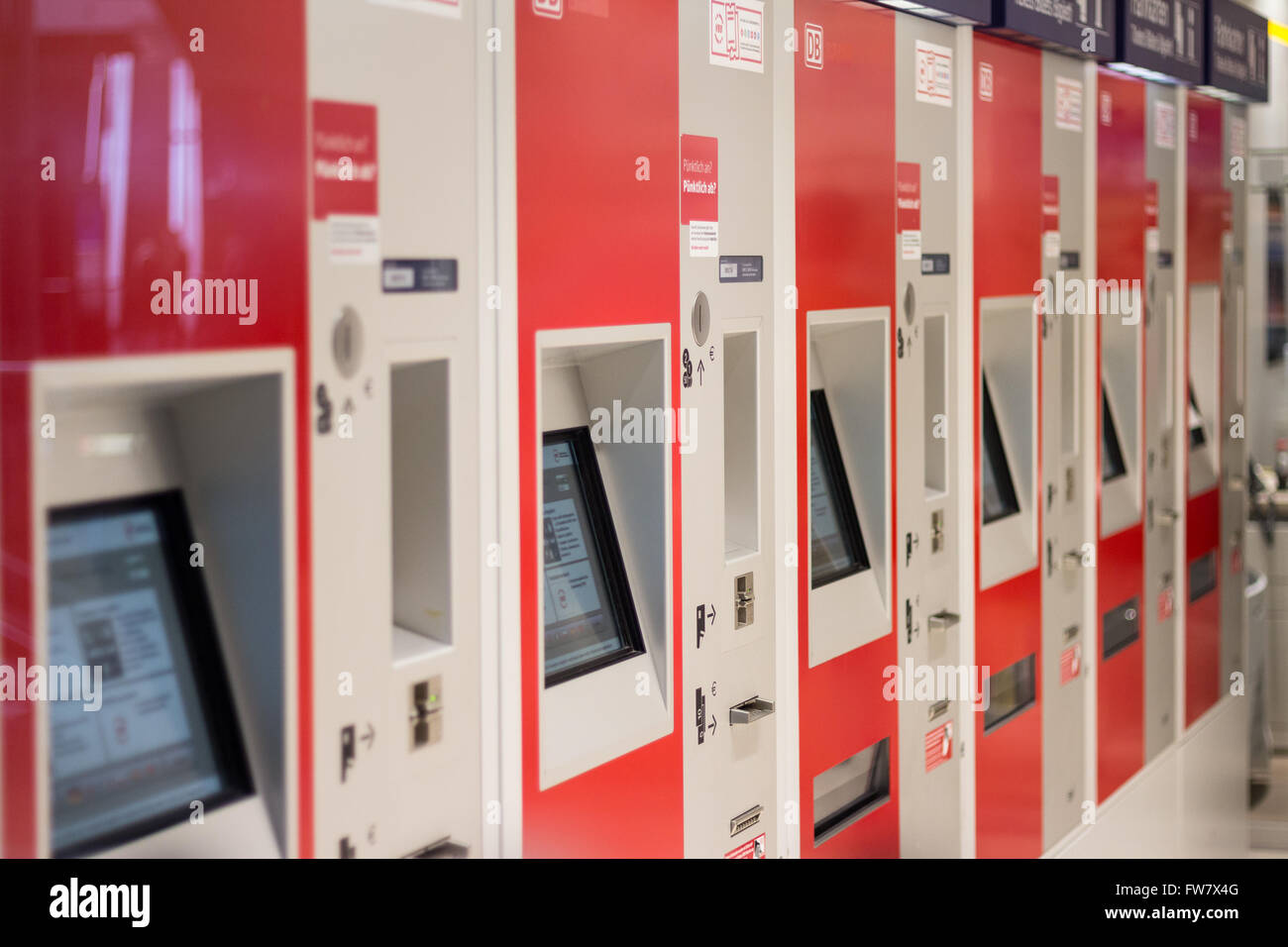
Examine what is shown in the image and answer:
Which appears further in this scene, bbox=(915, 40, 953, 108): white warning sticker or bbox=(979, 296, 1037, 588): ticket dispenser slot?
bbox=(979, 296, 1037, 588): ticket dispenser slot

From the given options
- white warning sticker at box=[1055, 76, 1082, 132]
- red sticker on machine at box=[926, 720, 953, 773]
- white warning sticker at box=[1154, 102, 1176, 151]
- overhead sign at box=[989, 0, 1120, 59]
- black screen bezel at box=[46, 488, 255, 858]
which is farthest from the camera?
white warning sticker at box=[1154, 102, 1176, 151]

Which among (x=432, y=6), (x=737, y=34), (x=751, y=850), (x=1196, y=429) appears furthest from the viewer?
(x=1196, y=429)

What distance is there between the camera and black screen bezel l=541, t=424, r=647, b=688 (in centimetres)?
239

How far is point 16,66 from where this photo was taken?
1.42 metres

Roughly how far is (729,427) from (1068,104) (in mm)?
2065

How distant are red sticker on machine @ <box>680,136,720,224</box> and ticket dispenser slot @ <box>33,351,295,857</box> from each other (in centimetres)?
96

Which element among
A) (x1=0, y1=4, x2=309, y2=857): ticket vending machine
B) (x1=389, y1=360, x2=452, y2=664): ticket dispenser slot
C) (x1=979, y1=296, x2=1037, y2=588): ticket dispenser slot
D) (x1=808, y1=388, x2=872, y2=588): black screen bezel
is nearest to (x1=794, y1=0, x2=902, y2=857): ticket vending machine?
(x1=808, y1=388, x2=872, y2=588): black screen bezel

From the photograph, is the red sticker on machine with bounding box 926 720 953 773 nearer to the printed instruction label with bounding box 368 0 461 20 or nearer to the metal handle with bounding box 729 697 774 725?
the metal handle with bounding box 729 697 774 725

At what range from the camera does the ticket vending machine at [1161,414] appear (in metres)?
4.75

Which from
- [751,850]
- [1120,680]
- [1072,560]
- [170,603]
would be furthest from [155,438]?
A: [1120,680]

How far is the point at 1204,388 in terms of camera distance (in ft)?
18.1

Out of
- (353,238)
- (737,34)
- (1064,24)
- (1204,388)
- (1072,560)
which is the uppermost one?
(1064,24)

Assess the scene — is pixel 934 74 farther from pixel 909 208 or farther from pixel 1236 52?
pixel 1236 52

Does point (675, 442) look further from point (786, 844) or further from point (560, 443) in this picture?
point (786, 844)
